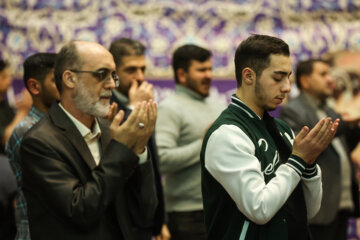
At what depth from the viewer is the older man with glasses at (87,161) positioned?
2221mm

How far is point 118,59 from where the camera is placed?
11.6 ft

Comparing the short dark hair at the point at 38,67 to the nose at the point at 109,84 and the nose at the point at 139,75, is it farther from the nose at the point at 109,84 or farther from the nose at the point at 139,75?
the nose at the point at 109,84

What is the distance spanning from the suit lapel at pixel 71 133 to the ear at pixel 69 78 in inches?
3.8

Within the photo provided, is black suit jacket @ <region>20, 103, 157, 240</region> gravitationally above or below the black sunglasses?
below

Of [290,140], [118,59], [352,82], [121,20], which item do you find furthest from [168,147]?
[352,82]

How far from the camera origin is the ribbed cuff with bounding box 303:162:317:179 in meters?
2.26

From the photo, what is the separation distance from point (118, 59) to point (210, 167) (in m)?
1.46

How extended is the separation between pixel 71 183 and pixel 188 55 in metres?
1.96

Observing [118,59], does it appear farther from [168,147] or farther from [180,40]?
[180,40]

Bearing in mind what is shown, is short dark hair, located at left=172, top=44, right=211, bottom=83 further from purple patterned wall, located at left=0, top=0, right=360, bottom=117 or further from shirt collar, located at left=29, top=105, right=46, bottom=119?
shirt collar, located at left=29, top=105, right=46, bottom=119

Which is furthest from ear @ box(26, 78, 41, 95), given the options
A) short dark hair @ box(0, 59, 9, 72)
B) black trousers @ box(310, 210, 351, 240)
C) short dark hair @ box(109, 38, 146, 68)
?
black trousers @ box(310, 210, 351, 240)

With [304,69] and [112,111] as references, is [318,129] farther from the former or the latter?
[304,69]

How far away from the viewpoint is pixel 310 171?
89.5 inches

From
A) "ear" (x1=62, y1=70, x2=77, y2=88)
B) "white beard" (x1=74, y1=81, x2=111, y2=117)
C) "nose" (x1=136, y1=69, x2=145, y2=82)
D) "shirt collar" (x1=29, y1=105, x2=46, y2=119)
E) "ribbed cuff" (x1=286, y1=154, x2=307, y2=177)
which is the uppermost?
"ear" (x1=62, y1=70, x2=77, y2=88)
